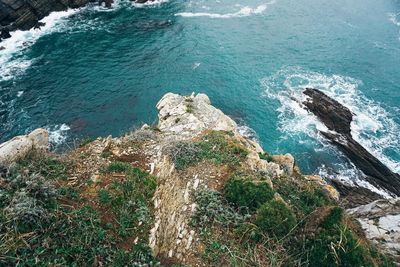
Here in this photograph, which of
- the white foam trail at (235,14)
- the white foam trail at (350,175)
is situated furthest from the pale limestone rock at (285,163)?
the white foam trail at (235,14)

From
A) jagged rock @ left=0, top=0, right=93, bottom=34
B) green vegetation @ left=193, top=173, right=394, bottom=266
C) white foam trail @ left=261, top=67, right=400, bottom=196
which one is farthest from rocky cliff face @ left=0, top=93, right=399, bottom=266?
jagged rock @ left=0, top=0, right=93, bottom=34

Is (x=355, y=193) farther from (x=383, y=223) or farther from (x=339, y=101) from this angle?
(x=339, y=101)

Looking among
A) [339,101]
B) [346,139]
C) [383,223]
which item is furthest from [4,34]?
[383,223]

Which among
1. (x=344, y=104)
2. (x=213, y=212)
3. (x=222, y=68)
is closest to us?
(x=213, y=212)

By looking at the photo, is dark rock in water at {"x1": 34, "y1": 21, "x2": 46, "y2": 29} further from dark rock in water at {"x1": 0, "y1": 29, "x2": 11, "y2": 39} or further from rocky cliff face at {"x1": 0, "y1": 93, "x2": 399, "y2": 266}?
rocky cliff face at {"x1": 0, "y1": 93, "x2": 399, "y2": 266}

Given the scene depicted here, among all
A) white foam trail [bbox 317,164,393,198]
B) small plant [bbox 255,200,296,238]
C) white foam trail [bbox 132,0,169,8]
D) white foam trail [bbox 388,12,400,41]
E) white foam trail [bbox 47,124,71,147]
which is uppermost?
small plant [bbox 255,200,296,238]

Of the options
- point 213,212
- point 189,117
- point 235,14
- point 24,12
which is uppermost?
point 213,212
